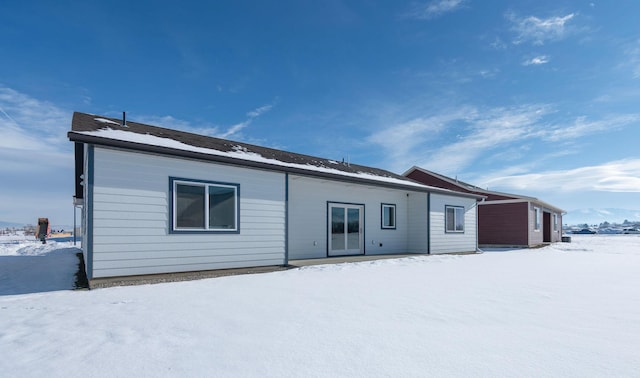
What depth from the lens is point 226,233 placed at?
7.83m

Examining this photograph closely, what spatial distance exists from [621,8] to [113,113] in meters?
12.7

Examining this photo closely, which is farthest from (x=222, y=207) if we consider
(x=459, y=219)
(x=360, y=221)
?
(x=459, y=219)

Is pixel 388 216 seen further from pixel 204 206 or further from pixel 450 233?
pixel 204 206

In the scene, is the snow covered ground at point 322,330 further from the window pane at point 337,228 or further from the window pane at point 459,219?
the window pane at point 459,219

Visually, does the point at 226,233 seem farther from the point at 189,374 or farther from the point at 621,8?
the point at 621,8

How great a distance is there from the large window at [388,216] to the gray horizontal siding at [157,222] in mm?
5691

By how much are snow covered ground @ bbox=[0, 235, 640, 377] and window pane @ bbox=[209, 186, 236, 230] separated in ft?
5.32

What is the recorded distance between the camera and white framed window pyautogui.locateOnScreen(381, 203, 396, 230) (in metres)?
13.0

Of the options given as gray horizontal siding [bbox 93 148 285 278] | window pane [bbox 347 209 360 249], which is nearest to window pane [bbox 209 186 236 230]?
gray horizontal siding [bbox 93 148 285 278]

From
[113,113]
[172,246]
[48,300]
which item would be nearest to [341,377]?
[48,300]

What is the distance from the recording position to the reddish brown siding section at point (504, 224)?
19.0 meters

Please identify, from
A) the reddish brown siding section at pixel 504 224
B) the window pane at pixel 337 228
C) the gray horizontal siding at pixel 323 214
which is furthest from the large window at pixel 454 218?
the reddish brown siding section at pixel 504 224

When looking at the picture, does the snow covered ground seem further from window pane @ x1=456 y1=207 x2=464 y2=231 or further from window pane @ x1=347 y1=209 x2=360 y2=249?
window pane @ x1=456 y1=207 x2=464 y2=231

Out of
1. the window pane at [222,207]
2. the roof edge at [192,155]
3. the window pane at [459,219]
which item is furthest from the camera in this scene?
the window pane at [459,219]
